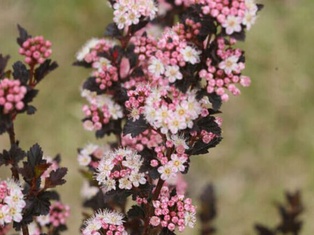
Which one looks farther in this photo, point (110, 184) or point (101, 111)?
point (101, 111)

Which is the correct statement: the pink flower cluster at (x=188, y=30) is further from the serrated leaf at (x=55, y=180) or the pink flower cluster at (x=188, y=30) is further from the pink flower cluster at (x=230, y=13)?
the serrated leaf at (x=55, y=180)

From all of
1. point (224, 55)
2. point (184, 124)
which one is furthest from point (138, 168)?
point (224, 55)

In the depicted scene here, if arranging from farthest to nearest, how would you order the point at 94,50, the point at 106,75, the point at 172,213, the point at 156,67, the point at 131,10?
1. the point at 94,50
2. the point at 106,75
3. the point at 131,10
4. the point at 156,67
5. the point at 172,213

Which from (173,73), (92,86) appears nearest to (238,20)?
(173,73)

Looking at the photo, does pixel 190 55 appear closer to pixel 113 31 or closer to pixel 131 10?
pixel 131 10

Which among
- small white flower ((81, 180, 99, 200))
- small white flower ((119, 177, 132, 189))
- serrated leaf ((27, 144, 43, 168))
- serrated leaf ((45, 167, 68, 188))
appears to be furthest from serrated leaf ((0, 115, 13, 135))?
small white flower ((81, 180, 99, 200))

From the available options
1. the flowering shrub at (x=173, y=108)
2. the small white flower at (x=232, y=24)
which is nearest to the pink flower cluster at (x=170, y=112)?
the flowering shrub at (x=173, y=108)

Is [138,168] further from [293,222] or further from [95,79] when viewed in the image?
[293,222]
